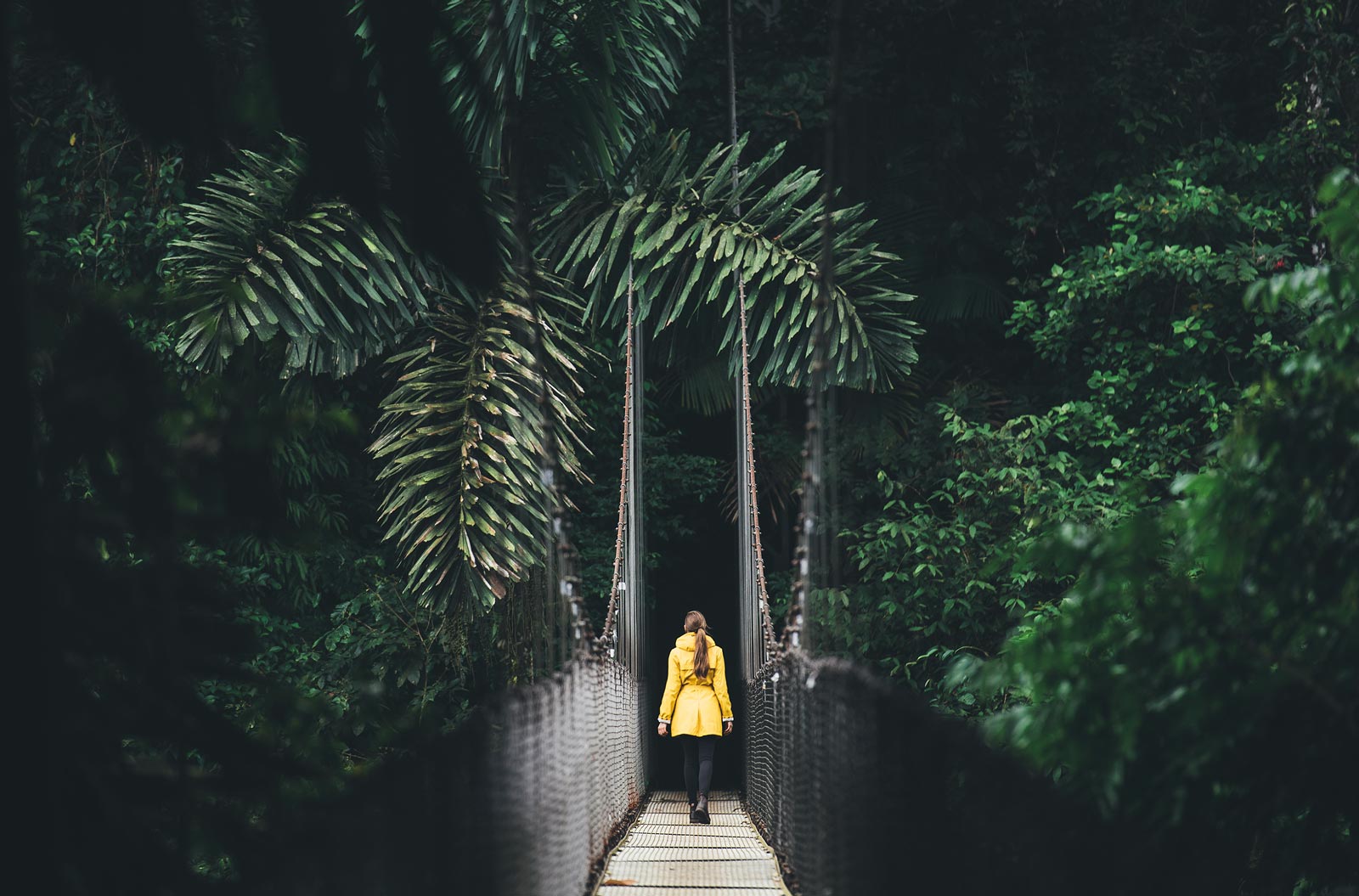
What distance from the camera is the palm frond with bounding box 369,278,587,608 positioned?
6.47 m

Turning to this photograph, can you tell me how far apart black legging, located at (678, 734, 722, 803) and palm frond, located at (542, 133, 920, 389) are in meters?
2.46

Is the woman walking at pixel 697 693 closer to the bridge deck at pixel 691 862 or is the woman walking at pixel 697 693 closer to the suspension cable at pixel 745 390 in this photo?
the bridge deck at pixel 691 862

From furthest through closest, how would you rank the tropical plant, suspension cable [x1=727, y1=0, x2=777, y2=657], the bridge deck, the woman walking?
suspension cable [x1=727, y1=0, x2=777, y2=657]
the woman walking
the bridge deck
the tropical plant

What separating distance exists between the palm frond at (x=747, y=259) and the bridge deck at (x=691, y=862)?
2653mm

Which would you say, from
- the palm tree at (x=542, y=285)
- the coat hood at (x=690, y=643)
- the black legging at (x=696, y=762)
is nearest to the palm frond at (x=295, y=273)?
the palm tree at (x=542, y=285)

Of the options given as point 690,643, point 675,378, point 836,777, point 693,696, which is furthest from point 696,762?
point 675,378

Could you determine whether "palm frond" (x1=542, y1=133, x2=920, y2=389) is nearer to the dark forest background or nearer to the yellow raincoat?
the dark forest background

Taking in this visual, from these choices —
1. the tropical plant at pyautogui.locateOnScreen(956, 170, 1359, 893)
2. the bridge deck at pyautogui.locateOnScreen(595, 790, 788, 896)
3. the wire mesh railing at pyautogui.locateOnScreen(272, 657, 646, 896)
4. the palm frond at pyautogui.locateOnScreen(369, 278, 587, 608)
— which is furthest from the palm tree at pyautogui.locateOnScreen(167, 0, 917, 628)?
the tropical plant at pyautogui.locateOnScreen(956, 170, 1359, 893)

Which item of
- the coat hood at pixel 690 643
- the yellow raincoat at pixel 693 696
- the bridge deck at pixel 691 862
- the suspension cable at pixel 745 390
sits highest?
the suspension cable at pixel 745 390

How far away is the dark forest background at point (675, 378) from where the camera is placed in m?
1.33

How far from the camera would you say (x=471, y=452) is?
6.60 metres

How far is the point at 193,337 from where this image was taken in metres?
6.13

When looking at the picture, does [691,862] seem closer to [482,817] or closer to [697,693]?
[697,693]

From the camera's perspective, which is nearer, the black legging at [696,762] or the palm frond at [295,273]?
the black legging at [696,762]
